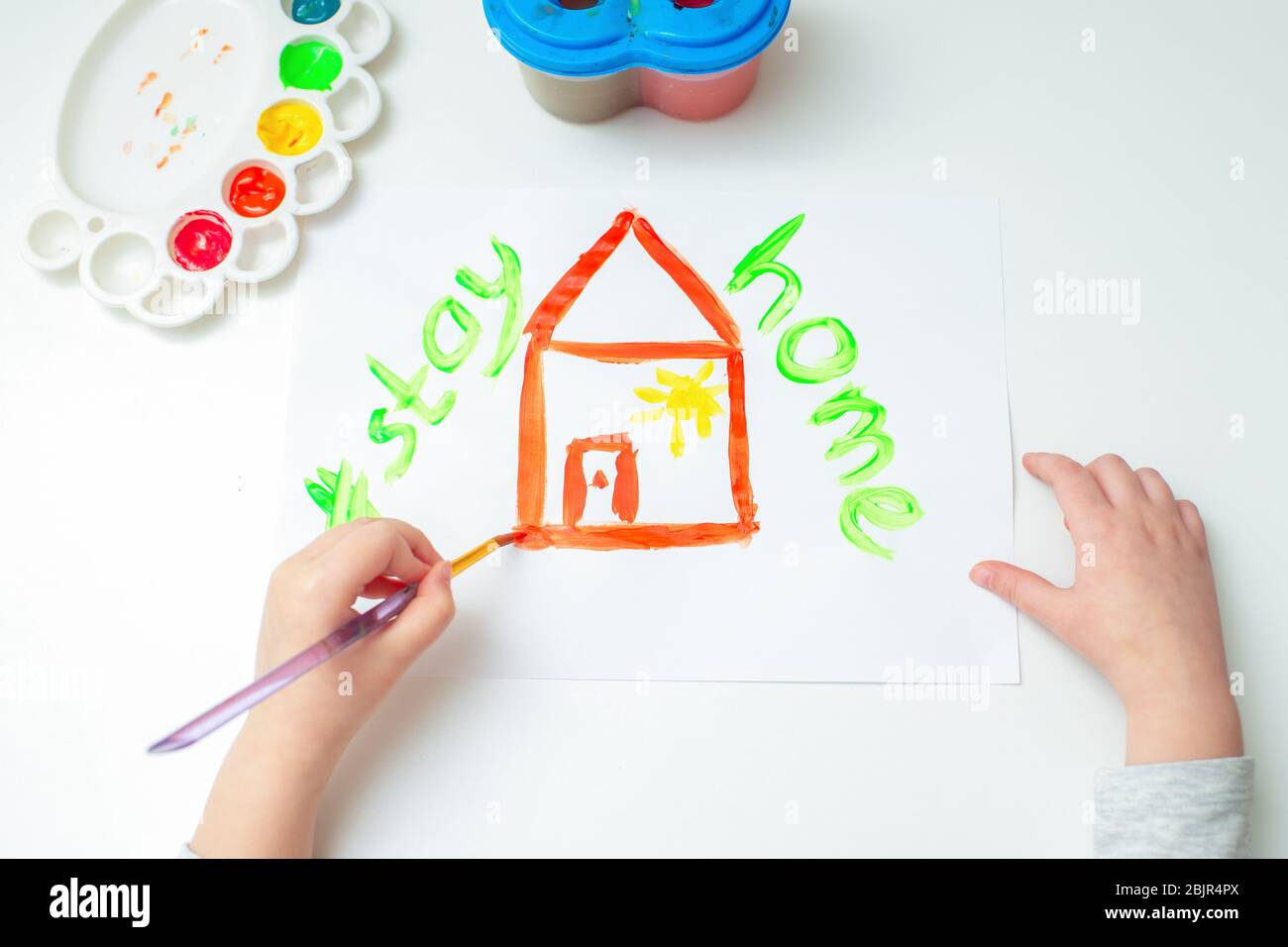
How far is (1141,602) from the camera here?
722 mm

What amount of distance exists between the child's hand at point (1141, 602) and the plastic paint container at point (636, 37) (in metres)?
0.41

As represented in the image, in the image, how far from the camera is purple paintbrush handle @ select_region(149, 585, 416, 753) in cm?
53

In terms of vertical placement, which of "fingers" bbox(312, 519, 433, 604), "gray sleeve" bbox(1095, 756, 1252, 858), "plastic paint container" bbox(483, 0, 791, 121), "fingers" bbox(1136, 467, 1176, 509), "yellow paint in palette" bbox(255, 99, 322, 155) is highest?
"plastic paint container" bbox(483, 0, 791, 121)

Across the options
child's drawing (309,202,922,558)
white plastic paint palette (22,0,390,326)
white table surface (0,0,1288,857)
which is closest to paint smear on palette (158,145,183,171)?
white plastic paint palette (22,0,390,326)

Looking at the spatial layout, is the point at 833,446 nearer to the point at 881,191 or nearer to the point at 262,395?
the point at 881,191

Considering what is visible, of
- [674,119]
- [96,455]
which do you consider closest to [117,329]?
[96,455]

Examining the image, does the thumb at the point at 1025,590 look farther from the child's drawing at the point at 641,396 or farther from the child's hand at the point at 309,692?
the child's hand at the point at 309,692

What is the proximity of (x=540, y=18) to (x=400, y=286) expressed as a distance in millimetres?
244

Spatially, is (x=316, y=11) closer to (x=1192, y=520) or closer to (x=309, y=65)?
(x=309, y=65)

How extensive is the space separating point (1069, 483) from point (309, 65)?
2.43ft

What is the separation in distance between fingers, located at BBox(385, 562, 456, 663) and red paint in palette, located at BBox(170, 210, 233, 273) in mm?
372

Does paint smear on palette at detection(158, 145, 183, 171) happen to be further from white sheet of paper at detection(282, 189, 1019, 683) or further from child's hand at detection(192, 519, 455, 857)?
child's hand at detection(192, 519, 455, 857)

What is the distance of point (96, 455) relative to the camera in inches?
31.9
